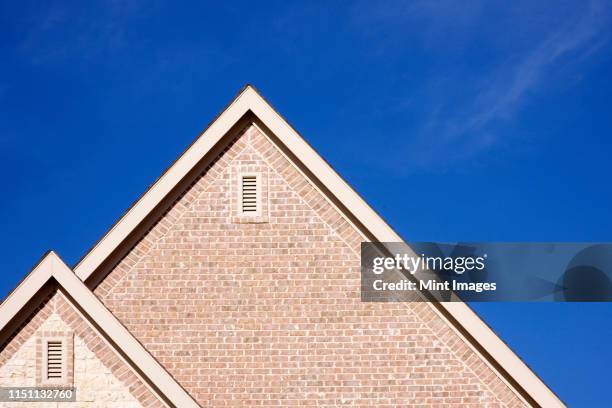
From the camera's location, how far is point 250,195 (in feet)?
67.1

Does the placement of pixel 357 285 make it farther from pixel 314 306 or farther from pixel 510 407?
pixel 510 407

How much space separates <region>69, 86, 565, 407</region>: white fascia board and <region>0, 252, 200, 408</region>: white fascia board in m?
3.68

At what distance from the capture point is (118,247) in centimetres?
2034

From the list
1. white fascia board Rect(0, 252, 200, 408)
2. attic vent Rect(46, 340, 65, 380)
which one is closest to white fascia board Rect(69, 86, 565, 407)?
white fascia board Rect(0, 252, 200, 408)

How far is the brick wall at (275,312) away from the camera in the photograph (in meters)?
19.4

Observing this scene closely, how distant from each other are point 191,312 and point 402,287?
4.58 metres

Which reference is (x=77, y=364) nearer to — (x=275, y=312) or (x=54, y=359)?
(x=54, y=359)

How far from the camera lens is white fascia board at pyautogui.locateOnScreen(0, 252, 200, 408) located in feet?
51.4

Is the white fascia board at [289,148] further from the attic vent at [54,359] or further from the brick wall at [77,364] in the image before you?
the attic vent at [54,359]

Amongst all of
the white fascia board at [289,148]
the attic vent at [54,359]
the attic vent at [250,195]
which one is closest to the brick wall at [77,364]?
the attic vent at [54,359]

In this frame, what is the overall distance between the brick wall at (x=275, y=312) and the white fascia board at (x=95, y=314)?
12.6 ft

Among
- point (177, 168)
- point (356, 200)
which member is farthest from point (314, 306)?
point (177, 168)

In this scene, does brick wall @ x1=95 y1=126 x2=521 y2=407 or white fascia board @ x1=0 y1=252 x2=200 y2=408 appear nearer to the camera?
white fascia board @ x1=0 y1=252 x2=200 y2=408

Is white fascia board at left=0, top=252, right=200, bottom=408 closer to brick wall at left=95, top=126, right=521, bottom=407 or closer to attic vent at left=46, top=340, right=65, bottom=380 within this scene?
attic vent at left=46, top=340, right=65, bottom=380
